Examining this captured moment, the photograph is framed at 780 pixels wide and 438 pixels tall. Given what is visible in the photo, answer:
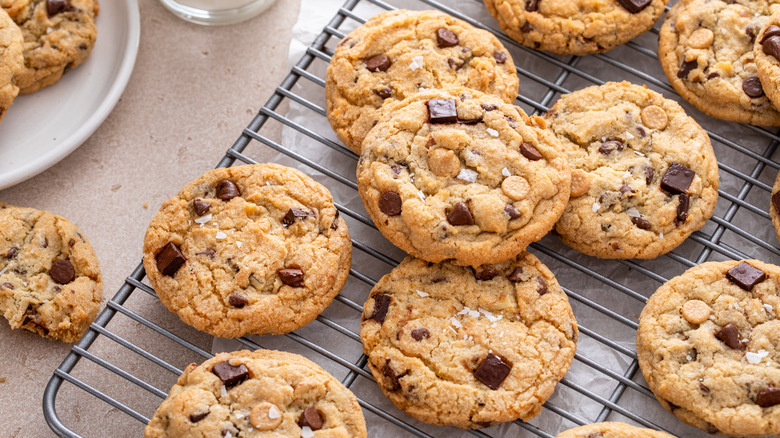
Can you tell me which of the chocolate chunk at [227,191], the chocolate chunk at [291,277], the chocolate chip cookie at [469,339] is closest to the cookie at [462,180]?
the chocolate chip cookie at [469,339]

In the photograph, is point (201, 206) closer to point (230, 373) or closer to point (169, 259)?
point (169, 259)

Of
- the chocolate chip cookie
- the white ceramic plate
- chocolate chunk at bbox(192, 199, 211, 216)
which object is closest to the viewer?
the chocolate chip cookie

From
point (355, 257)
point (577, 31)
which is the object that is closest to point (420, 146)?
point (355, 257)

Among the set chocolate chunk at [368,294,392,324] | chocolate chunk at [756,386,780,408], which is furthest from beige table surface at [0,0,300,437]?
chocolate chunk at [756,386,780,408]

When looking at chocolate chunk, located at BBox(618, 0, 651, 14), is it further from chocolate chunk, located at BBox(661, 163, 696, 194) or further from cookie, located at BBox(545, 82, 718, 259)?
chocolate chunk, located at BBox(661, 163, 696, 194)

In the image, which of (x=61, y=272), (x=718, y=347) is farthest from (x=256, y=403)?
(x=718, y=347)

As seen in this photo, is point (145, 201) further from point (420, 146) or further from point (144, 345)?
point (420, 146)

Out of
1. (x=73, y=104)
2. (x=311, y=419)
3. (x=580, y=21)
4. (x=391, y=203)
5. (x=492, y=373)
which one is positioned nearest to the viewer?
(x=311, y=419)
